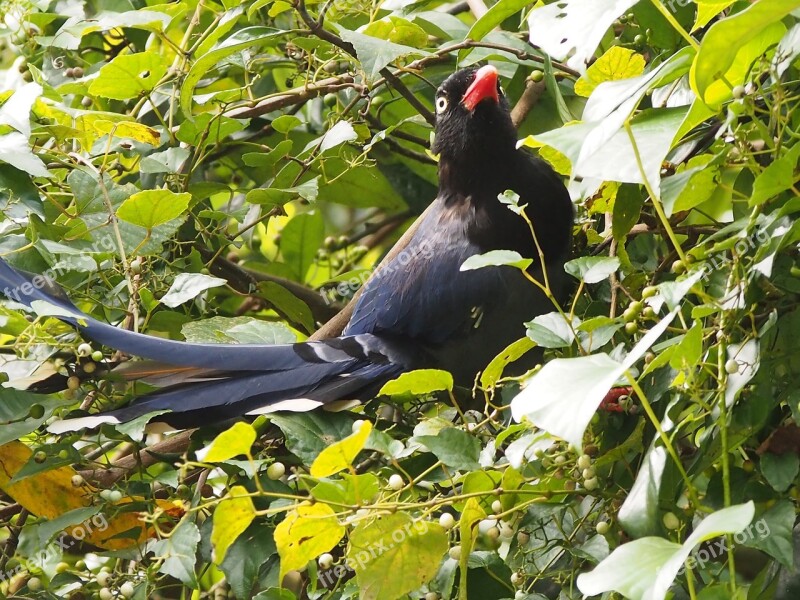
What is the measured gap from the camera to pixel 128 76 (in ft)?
6.88

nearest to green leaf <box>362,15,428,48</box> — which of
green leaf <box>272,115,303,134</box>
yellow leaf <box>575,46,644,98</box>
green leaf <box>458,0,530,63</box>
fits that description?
green leaf <box>458,0,530,63</box>

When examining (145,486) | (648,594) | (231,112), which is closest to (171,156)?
(231,112)

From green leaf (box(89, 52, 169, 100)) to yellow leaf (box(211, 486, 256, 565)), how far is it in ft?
3.62

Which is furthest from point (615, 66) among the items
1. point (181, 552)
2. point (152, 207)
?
point (181, 552)

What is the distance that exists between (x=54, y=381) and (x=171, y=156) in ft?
2.04

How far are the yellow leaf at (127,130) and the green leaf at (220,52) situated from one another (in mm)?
95

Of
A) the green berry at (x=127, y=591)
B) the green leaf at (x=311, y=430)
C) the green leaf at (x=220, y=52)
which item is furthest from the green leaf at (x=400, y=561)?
the green leaf at (x=220, y=52)

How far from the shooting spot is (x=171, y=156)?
225 centimetres

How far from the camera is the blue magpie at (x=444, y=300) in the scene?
2.13 m

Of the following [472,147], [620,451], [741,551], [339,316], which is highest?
[472,147]

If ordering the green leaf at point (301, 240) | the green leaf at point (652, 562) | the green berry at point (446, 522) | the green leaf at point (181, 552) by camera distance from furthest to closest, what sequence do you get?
1. the green leaf at point (301, 240)
2. the green leaf at point (181, 552)
3. the green berry at point (446, 522)
4. the green leaf at point (652, 562)

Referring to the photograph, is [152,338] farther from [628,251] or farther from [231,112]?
[628,251]

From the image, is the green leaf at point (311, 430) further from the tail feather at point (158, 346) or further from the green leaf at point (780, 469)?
the green leaf at point (780, 469)

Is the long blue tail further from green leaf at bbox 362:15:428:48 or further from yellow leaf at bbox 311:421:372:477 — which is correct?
green leaf at bbox 362:15:428:48
